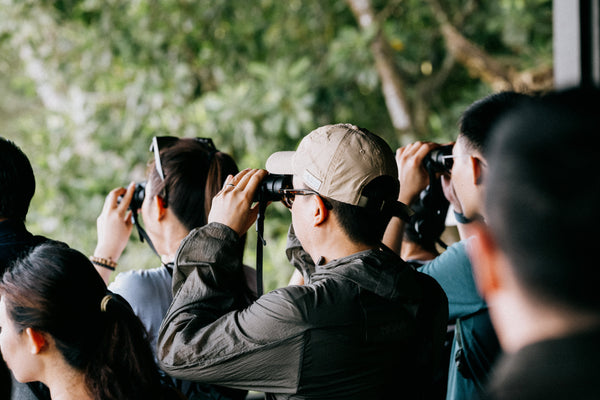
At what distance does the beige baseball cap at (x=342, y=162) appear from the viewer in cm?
97

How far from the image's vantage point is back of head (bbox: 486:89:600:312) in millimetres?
465

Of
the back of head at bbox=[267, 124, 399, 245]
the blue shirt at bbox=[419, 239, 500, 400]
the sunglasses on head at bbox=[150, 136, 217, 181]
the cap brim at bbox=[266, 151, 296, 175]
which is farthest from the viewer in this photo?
the sunglasses on head at bbox=[150, 136, 217, 181]

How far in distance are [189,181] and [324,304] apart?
1.99ft

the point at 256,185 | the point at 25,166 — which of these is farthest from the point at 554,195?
the point at 25,166

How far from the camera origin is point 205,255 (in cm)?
98

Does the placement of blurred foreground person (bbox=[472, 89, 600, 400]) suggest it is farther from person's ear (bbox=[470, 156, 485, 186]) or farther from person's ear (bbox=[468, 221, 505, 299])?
person's ear (bbox=[470, 156, 485, 186])

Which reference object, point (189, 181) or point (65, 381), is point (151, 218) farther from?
point (65, 381)

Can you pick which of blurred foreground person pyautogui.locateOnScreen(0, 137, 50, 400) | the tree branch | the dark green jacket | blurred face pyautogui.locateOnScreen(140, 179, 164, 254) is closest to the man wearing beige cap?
the dark green jacket

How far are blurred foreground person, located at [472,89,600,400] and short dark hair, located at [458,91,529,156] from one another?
0.77 meters

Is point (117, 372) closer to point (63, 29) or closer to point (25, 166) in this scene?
point (25, 166)

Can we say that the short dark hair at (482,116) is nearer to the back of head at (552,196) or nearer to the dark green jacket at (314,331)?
the dark green jacket at (314,331)

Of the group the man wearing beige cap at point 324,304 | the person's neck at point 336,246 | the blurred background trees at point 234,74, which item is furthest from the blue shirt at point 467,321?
the blurred background trees at point 234,74

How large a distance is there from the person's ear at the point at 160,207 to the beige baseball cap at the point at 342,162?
18.3 inches

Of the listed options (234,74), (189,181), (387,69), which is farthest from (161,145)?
(387,69)
